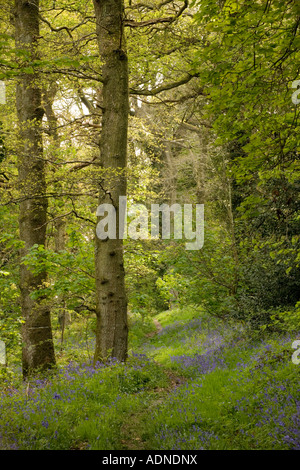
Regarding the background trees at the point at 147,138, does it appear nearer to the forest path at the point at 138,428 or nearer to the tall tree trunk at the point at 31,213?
the tall tree trunk at the point at 31,213

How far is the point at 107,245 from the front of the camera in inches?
314

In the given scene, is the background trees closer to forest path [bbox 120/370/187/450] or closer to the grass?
the grass

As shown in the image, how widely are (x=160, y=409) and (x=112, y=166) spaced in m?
4.95

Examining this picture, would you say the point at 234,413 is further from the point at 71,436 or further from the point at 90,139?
the point at 90,139

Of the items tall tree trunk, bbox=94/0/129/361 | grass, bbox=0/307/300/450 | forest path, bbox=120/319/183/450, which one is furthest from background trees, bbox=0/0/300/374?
forest path, bbox=120/319/183/450

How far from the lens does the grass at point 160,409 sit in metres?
4.46

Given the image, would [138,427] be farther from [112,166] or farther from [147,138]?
[147,138]

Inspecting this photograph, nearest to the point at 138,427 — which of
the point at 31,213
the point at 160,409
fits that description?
the point at 160,409

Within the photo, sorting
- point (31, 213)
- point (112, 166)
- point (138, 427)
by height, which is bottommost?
point (138, 427)

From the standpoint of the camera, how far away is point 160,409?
588 cm

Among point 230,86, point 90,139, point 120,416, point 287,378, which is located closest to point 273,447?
point 287,378

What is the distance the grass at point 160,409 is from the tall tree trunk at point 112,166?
0.70 meters

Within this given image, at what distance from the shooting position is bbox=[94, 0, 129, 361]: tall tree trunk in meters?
7.89

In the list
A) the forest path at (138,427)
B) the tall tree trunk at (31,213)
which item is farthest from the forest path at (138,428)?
the tall tree trunk at (31,213)
